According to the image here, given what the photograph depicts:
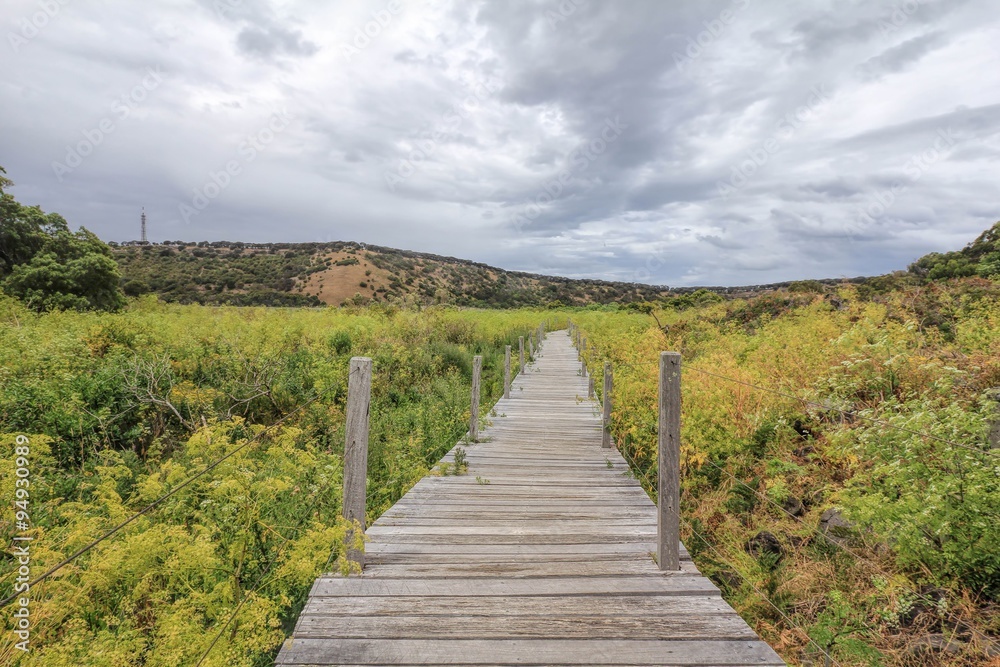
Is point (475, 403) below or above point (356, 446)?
below

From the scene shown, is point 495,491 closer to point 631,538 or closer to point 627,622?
point 631,538

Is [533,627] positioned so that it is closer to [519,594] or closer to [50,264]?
[519,594]

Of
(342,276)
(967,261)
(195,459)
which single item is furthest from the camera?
(342,276)

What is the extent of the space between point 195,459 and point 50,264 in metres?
17.1

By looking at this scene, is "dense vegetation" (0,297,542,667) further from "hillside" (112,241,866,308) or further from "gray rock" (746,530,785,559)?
"hillside" (112,241,866,308)

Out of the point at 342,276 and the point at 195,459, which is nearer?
the point at 195,459

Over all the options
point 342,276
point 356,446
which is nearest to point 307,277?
point 342,276

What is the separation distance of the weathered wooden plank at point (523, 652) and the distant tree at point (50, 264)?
17.8 metres

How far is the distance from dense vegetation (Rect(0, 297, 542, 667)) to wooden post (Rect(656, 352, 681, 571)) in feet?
7.69

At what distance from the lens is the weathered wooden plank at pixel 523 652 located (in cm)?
244

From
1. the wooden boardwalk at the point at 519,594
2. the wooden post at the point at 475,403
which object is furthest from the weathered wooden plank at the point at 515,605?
the wooden post at the point at 475,403

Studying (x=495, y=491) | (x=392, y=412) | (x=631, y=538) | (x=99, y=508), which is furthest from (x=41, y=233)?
(x=631, y=538)

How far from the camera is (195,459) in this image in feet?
14.3

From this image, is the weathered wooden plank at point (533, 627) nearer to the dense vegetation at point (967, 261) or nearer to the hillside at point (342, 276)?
the hillside at point (342, 276)
